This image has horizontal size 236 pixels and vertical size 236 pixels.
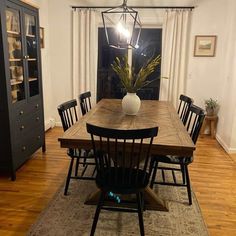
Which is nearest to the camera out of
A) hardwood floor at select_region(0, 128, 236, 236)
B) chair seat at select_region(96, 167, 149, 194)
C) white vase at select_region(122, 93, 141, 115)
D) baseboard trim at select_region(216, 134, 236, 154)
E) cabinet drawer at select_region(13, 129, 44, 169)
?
chair seat at select_region(96, 167, 149, 194)

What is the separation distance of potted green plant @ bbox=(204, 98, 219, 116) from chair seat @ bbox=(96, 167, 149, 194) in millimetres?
2925

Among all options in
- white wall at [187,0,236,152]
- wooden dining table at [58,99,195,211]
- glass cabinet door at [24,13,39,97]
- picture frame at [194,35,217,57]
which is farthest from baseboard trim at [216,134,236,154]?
glass cabinet door at [24,13,39,97]

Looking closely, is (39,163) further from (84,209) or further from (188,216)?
(188,216)

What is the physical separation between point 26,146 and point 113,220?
1.58 m

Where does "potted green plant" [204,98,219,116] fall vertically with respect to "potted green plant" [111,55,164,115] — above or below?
below

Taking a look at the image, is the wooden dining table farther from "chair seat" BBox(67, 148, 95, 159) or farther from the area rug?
"chair seat" BBox(67, 148, 95, 159)

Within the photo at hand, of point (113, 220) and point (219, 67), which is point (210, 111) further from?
point (113, 220)

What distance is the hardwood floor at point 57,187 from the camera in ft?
7.39

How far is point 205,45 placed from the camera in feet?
15.0

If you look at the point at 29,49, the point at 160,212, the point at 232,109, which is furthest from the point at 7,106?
the point at 232,109

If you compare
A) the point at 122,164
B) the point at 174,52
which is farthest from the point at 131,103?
the point at 174,52

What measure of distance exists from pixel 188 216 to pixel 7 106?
7.02 feet

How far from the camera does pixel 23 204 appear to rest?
2.48m

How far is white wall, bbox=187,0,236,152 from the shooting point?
4039 mm
